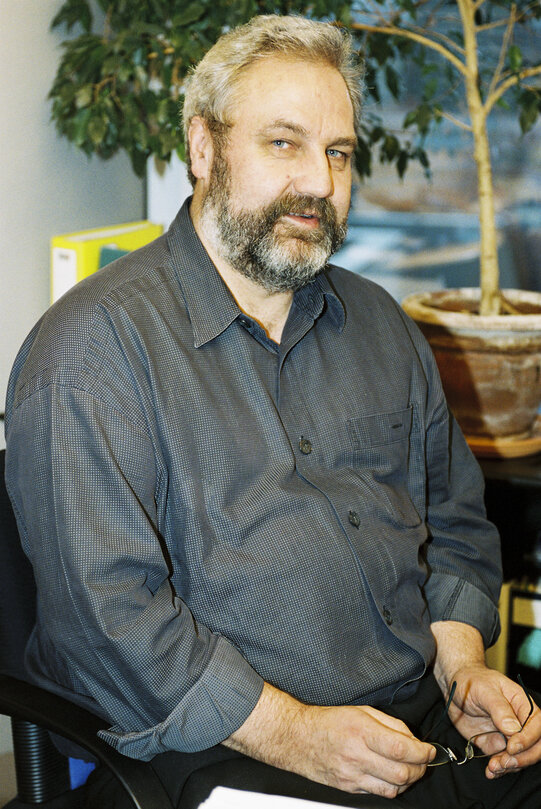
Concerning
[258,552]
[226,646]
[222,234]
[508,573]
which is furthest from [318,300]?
[508,573]

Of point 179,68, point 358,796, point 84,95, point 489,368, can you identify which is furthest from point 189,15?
point 358,796

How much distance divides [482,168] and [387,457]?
2.95 feet

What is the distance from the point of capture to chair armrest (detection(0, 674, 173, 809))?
3.28ft

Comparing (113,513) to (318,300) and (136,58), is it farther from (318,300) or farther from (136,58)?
(136,58)

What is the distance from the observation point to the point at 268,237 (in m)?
1.35

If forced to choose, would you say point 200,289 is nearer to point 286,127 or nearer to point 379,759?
point 286,127

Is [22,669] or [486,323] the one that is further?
[486,323]

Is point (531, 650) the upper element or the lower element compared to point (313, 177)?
lower

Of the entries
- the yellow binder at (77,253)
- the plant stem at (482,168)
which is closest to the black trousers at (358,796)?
the plant stem at (482,168)

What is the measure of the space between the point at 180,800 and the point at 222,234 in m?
0.80

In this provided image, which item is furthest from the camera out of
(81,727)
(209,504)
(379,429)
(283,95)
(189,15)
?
(189,15)

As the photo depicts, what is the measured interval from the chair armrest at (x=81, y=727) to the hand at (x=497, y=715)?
510 mm

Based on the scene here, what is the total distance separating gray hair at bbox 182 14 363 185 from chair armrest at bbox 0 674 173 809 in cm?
85

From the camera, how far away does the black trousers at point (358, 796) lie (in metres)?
1.12
